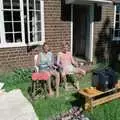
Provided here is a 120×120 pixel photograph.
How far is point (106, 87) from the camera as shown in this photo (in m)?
5.82

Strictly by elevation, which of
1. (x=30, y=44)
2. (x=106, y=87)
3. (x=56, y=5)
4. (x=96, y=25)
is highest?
(x=56, y=5)

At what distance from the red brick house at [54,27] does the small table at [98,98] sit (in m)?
3.40

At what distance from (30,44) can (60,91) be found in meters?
2.32

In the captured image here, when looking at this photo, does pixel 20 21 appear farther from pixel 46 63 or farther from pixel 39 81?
pixel 39 81

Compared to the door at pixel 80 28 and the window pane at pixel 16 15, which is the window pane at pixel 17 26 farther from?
the door at pixel 80 28

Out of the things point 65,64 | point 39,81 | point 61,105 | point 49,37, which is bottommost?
point 61,105

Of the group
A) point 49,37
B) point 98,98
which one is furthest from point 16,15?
point 98,98

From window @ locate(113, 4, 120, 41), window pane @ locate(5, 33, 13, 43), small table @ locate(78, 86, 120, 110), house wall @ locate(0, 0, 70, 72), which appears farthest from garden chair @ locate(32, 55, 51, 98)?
window @ locate(113, 4, 120, 41)

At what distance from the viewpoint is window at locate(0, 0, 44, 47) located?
8.30m

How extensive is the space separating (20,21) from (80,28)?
368 centimetres

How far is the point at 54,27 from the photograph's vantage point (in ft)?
31.1

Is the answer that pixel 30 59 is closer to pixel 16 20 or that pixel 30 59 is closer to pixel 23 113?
pixel 16 20

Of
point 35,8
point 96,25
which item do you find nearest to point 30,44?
point 35,8

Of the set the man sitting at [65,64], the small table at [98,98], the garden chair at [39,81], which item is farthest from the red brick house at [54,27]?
the small table at [98,98]
